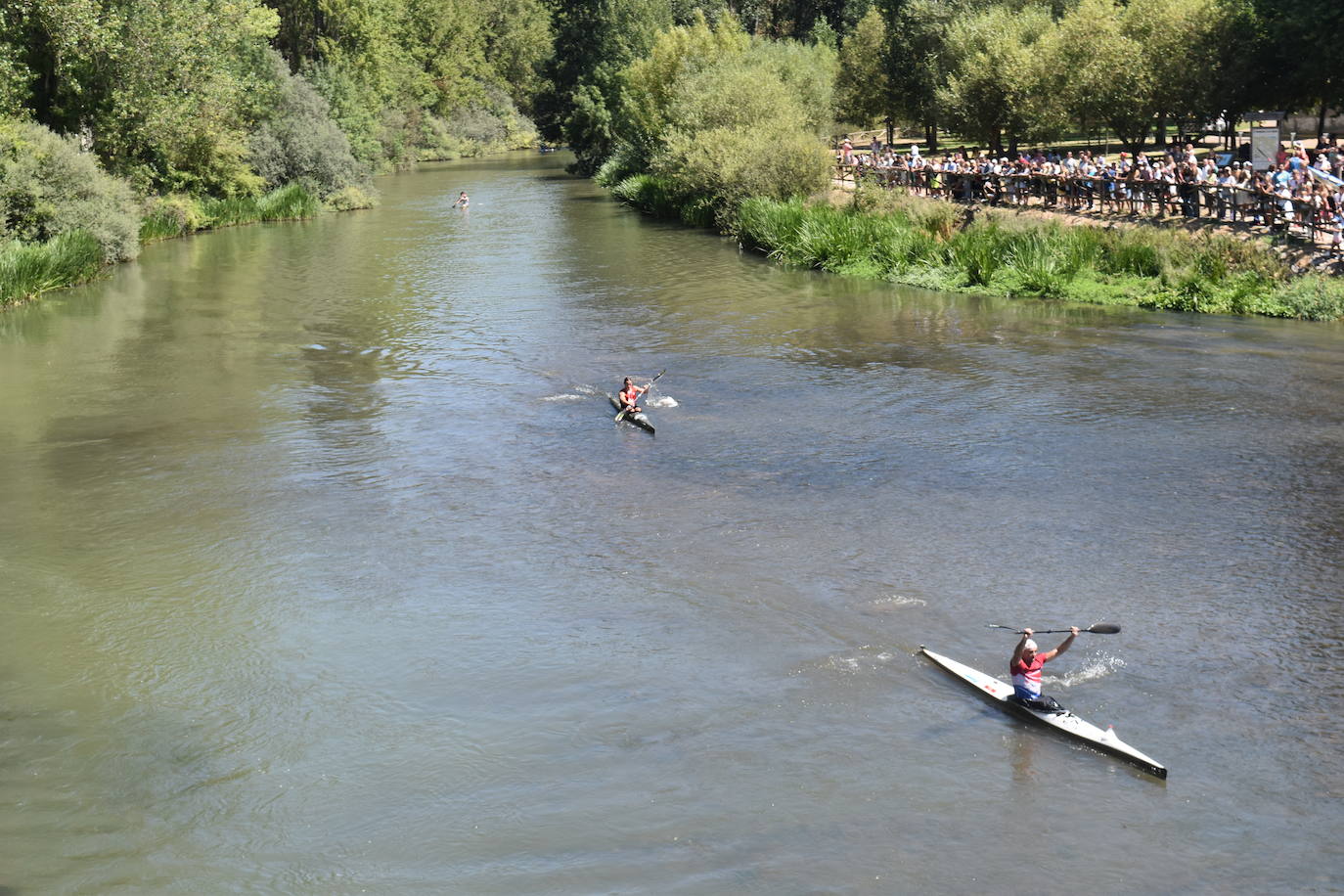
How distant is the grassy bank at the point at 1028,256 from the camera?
30750 millimetres

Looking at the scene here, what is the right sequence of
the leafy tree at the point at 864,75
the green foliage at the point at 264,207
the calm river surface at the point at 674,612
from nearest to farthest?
the calm river surface at the point at 674,612 → the green foliage at the point at 264,207 → the leafy tree at the point at 864,75

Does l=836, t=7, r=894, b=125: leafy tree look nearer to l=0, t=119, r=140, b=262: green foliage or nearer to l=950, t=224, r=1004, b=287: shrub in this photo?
l=950, t=224, r=1004, b=287: shrub

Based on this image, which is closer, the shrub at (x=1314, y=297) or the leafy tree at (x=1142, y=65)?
the shrub at (x=1314, y=297)

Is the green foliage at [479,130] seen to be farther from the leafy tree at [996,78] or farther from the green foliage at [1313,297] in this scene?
the green foliage at [1313,297]

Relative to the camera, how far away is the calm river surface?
1131 cm

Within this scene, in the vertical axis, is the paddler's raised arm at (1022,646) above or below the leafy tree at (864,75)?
below

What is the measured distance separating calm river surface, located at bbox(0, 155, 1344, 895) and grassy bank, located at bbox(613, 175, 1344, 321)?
1.58 metres

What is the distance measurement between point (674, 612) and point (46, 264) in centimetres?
3145

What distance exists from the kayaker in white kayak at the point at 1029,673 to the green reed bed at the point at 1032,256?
20.2 m

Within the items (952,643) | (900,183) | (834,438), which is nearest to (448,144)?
(900,183)

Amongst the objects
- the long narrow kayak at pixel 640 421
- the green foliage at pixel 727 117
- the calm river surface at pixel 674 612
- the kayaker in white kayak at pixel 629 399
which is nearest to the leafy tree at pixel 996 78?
the green foliage at pixel 727 117

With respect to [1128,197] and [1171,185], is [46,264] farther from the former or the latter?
[1171,185]

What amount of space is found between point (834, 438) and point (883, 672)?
30.6 ft

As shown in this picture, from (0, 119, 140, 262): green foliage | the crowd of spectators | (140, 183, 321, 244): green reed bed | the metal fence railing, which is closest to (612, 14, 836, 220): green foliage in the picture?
the metal fence railing
